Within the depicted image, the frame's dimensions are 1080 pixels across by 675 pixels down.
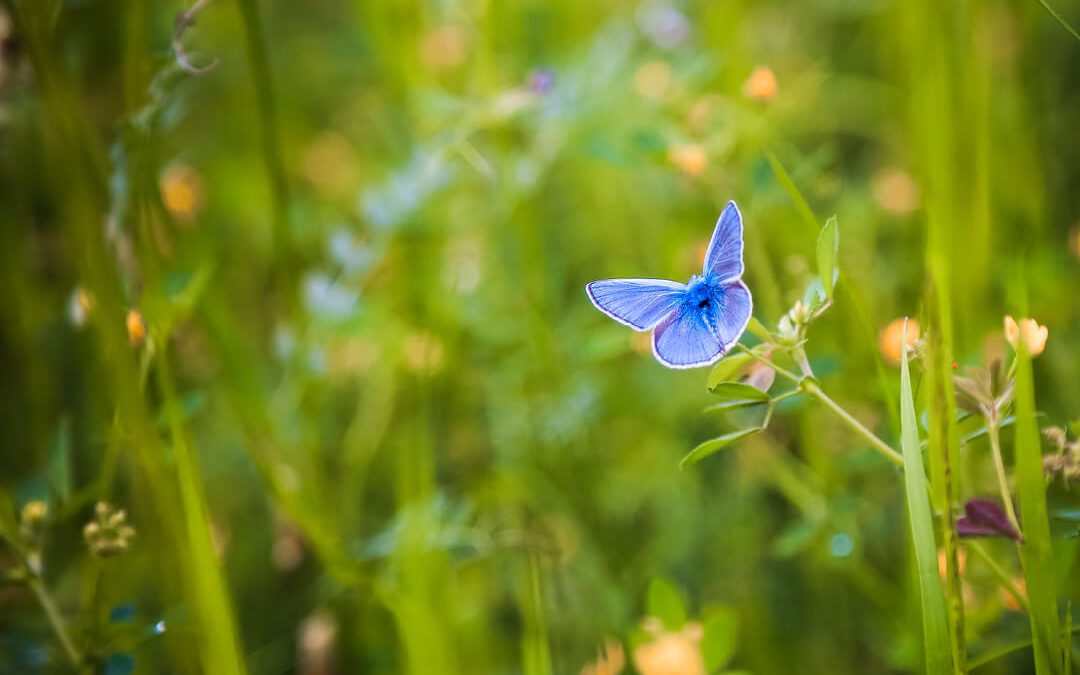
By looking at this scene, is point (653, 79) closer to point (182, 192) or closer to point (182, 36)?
point (182, 36)

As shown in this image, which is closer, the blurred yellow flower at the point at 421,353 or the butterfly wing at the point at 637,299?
the butterfly wing at the point at 637,299

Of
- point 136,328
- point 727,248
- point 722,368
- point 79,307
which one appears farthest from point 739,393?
point 79,307

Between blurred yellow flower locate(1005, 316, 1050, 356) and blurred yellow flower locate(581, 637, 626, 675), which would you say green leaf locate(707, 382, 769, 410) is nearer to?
blurred yellow flower locate(1005, 316, 1050, 356)

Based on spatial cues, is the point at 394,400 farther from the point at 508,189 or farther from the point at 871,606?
the point at 871,606

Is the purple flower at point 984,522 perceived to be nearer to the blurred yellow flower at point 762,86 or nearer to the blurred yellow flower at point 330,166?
the blurred yellow flower at point 762,86

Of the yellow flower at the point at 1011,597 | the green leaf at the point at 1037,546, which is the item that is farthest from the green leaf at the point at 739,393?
the yellow flower at the point at 1011,597

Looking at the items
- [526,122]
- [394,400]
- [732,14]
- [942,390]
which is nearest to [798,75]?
[732,14]

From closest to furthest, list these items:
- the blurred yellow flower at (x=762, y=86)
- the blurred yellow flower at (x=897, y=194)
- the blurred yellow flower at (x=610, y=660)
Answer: the blurred yellow flower at (x=610, y=660) → the blurred yellow flower at (x=762, y=86) → the blurred yellow flower at (x=897, y=194)

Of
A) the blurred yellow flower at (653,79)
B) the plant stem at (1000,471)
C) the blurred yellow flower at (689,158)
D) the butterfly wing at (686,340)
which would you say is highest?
the blurred yellow flower at (653,79)
